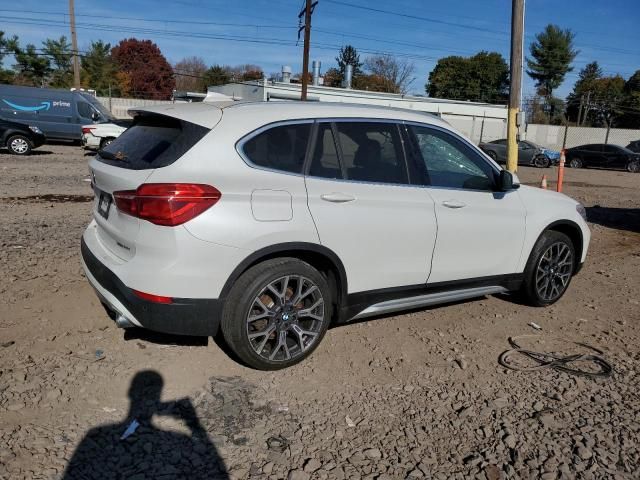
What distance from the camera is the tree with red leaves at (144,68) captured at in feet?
235

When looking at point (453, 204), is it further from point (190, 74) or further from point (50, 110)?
point (190, 74)

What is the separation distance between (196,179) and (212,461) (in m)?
1.56

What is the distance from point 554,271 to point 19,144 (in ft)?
59.0

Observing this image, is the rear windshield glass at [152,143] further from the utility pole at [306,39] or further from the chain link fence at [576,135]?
the chain link fence at [576,135]

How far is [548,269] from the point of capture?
202 inches

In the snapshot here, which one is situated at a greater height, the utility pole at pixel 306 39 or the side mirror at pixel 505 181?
the utility pole at pixel 306 39

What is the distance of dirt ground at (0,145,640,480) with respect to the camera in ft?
9.21

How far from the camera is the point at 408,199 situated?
13.2 ft

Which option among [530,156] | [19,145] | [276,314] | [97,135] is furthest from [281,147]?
[530,156]

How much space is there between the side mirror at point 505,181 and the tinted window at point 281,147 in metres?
1.78


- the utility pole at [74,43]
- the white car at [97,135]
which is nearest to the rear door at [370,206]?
the white car at [97,135]

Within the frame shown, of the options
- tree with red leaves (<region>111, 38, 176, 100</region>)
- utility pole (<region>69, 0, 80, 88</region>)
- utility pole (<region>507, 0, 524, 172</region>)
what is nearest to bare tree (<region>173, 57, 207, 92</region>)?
→ tree with red leaves (<region>111, 38, 176, 100</region>)

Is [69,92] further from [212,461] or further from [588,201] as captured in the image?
[212,461]

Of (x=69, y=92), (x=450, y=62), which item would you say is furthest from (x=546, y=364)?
(x=450, y=62)
